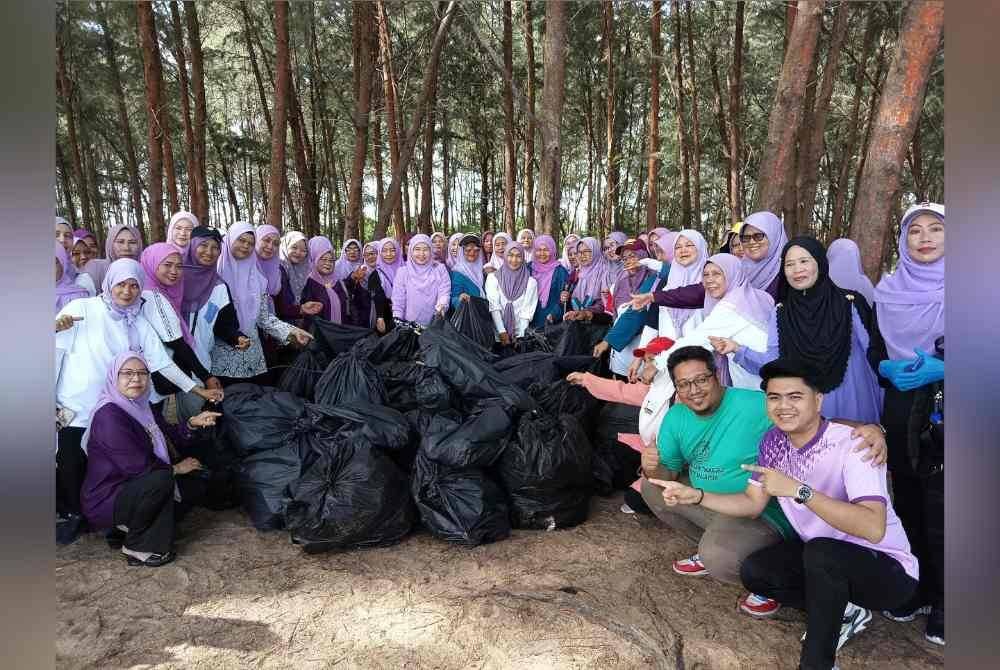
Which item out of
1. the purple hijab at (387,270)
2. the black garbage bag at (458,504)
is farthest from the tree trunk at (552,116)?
the black garbage bag at (458,504)

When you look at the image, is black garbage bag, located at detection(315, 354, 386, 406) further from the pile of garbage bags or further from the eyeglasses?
the eyeglasses

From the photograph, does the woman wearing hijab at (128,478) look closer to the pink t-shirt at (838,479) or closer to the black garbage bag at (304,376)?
the black garbage bag at (304,376)

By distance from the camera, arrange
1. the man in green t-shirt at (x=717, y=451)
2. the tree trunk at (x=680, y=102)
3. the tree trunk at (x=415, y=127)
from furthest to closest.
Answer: the tree trunk at (x=680, y=102) < the tree trunk at (x=415, y=127) < the man in green t-shirt at (x=717, y=451)

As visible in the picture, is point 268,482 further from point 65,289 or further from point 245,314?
point 65,289

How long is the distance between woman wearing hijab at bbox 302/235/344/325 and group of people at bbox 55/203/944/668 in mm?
531

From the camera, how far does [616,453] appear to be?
3988 mm

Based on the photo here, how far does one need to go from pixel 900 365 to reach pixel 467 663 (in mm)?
2066

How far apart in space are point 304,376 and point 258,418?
56 centimetres

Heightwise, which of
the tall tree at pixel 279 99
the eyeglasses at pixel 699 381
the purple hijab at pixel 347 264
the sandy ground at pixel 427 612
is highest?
the tall tree at pixel 279 99

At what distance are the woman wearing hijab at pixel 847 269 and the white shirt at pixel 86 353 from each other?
3845 millimetres

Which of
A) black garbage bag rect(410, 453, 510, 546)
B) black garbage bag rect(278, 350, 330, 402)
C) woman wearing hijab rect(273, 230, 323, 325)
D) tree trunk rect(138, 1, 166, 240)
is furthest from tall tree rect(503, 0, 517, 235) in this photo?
black garbage bag rect(410, 453, 510, 546)

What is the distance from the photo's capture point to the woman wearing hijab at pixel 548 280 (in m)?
5.73

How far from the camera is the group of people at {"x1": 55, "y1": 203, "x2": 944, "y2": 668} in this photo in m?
2.25
